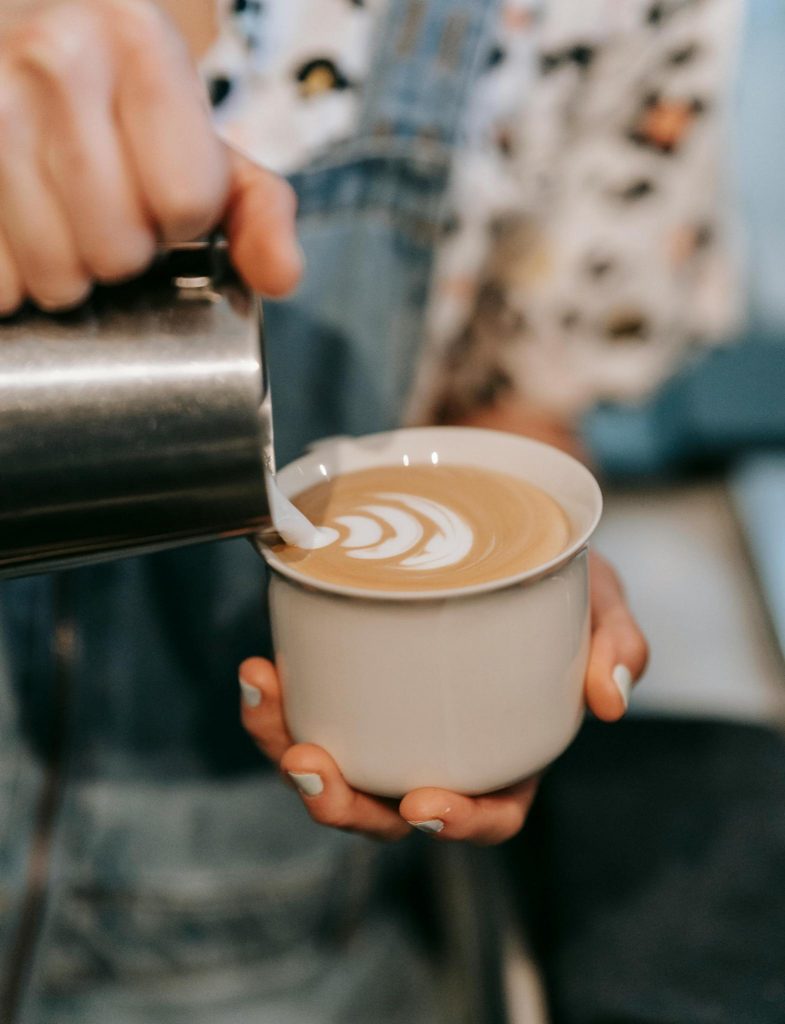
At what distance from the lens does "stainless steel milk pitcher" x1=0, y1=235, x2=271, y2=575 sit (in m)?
0.39

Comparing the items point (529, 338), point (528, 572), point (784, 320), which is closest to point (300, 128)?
point (529, 338)

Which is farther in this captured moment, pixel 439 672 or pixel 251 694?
pixel 251 694

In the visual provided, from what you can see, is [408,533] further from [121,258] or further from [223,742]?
[223,742]

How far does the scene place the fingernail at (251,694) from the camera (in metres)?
0.52

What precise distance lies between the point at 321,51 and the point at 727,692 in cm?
73

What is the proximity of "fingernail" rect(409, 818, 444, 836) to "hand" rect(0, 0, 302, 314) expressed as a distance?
0.28m

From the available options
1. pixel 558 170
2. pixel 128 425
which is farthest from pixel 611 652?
pixel 558 170

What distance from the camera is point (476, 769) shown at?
1.47 ft

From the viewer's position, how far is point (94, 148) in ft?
1.24

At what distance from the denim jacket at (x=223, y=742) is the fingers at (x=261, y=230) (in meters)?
0.26

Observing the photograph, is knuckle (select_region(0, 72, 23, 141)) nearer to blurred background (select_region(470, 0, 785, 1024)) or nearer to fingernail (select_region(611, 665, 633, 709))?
fingernail (select_region(611, 665, 633, 709))

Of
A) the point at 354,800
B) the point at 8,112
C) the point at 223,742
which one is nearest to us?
the point at 8,112

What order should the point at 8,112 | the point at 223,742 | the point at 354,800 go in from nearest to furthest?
the point at 8,112 → the point at 354,800 → the point at 223,742

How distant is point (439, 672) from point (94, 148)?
0.84 ft
